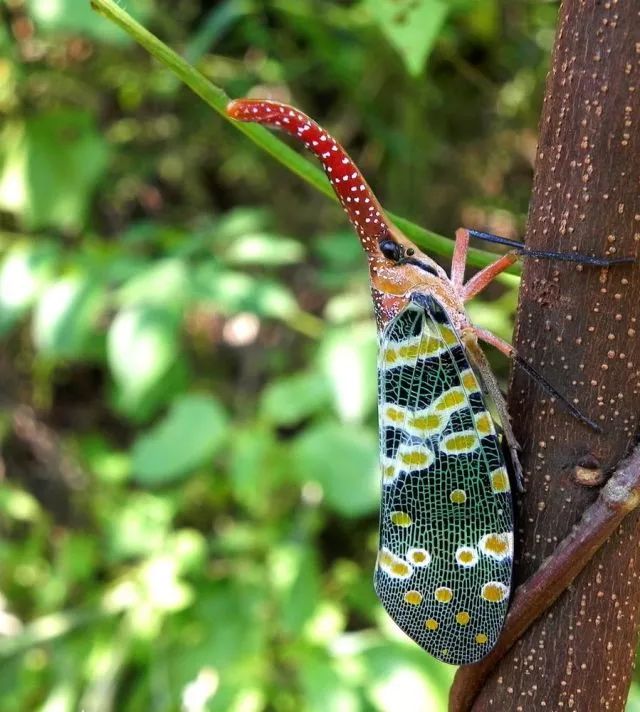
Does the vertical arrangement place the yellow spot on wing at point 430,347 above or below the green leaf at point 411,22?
below

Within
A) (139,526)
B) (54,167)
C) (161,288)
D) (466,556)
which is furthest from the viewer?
(54,167)

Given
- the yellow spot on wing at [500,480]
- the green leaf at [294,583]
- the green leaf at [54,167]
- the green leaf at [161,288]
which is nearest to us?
the yellow spot on wing at [500,480]

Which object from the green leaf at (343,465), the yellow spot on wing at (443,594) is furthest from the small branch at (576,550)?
the green leaf at (343,465)

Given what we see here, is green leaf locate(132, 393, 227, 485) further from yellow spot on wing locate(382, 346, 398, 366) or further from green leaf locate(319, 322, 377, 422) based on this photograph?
yellow spot on wing locate(382, 346, 398, 366)

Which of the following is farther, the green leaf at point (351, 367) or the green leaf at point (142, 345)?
the green leaf at point (142, 345)

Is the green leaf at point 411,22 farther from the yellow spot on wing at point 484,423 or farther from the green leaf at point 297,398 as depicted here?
the green leaf at point 297,398

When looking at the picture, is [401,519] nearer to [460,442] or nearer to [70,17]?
[460,442]

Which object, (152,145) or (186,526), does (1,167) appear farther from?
(186,526)

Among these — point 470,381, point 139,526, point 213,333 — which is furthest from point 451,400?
point 213,333
